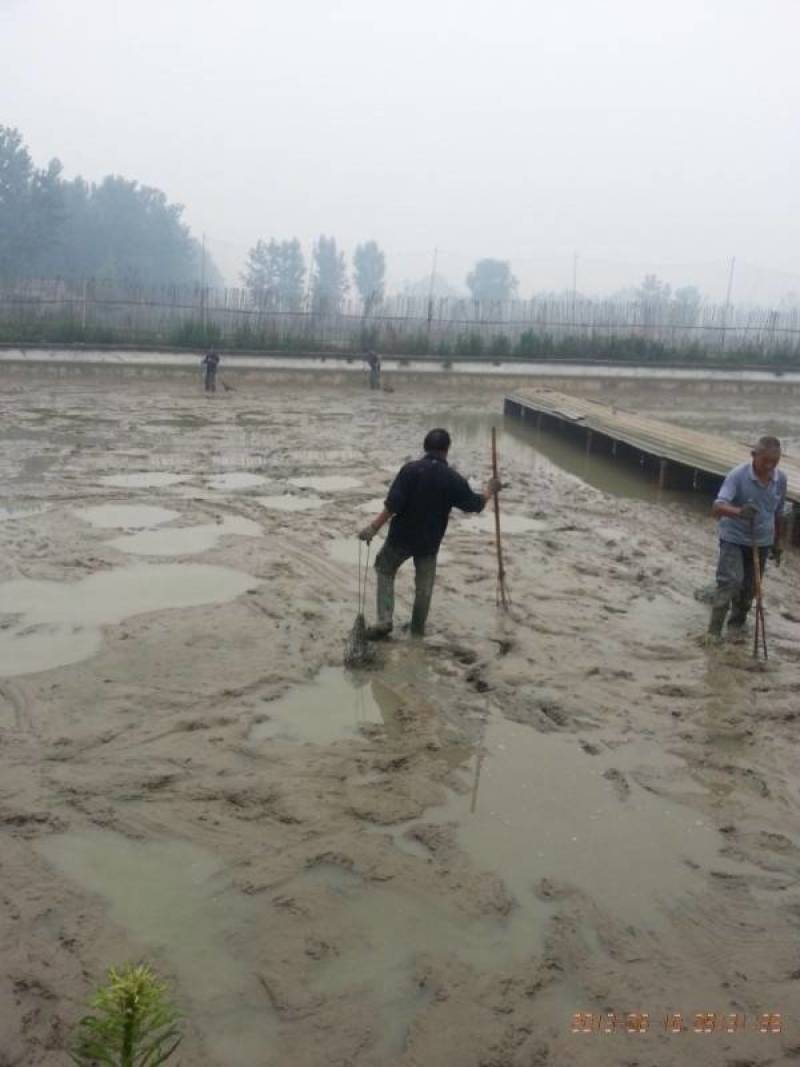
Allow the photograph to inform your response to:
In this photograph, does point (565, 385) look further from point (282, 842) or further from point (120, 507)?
point (282, 842)

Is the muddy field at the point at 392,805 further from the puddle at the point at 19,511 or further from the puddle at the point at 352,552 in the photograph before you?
the puddle at the point at 19,511

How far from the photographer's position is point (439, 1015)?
3010 mm

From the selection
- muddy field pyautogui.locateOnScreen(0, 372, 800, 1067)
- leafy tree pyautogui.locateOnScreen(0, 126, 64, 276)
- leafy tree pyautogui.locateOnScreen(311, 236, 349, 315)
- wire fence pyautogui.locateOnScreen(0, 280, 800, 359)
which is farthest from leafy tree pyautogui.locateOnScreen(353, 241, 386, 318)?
muddy field pyautogui.locateOnScreen(0, 372, 800, 1067)

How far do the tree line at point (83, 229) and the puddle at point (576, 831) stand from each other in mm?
32961

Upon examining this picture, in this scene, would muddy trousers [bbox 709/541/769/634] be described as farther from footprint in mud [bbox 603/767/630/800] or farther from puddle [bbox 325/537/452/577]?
puddle [bbox 325/537/452/577]

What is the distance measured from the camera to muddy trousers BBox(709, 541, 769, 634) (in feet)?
20.8

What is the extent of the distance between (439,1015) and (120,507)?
25.7ft

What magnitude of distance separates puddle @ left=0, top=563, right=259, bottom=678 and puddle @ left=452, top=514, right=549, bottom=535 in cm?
293

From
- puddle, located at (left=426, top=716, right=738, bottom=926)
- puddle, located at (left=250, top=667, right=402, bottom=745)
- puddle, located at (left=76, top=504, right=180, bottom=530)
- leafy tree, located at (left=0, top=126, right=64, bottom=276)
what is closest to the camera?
puddle, located at (left=426, top=716, right=738, bottom=926)

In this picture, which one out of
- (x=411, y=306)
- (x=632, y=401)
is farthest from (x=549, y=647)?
(x=411, y=306)

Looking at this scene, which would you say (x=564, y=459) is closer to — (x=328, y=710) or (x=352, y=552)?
(x=352, y=552)

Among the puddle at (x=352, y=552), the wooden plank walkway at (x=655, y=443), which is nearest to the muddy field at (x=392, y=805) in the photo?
the puddle at (x=352, y=552)

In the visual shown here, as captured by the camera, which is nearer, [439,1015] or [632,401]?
[439,1015]

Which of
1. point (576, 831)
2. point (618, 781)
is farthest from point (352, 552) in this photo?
point (576, 831)
